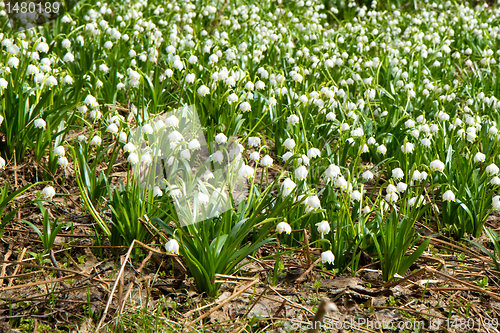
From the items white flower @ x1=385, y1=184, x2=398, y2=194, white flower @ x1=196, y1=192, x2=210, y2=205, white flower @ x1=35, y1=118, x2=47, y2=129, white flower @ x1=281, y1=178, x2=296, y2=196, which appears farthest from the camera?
white flower @ x1=35, y1=118, x2=47, y2=129

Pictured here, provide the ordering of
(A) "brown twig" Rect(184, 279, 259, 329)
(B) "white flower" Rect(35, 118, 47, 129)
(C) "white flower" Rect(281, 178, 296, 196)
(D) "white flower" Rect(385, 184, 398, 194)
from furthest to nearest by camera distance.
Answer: (B) "white flower" Rect(35, 118, 47, 129) < (D) "white flower" Rect(385, 184, 398, 194) < (C) "white flower" Rect(281, 178, 296, 196) < (A) "brown twig" Rect(184, 279, 259, 329)

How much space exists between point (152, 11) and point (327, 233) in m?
4.89

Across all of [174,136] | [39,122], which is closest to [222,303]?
[174,136]

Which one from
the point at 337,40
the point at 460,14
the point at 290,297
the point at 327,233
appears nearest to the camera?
the point at 290,297

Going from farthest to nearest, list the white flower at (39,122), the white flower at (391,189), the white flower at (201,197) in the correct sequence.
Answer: the white flower at (39,122), the white flower at (391,189), the white flower at (201,197)

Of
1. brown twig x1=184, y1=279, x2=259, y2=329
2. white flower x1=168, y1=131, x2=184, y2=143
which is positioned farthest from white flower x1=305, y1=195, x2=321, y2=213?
white flower x1=168, y1=131, x2=184, y2=143

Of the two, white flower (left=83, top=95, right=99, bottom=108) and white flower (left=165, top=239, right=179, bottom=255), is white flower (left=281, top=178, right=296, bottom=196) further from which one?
white flower (left=83, top=95, right=99, bottom=108)

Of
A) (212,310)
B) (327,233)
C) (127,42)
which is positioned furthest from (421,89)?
(212,310)

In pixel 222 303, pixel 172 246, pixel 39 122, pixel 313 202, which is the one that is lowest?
pixel 222 303

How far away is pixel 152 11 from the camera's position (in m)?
6.34

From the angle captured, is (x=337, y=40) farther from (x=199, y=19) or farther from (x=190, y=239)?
(x=190, y=239)

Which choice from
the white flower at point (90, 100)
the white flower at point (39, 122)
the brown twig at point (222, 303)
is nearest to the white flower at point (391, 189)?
the brown twig at point (222, 303)

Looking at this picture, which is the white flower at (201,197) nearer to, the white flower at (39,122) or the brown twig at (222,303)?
the brown twig at (222,303)

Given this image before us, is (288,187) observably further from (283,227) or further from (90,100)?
(90,100)
